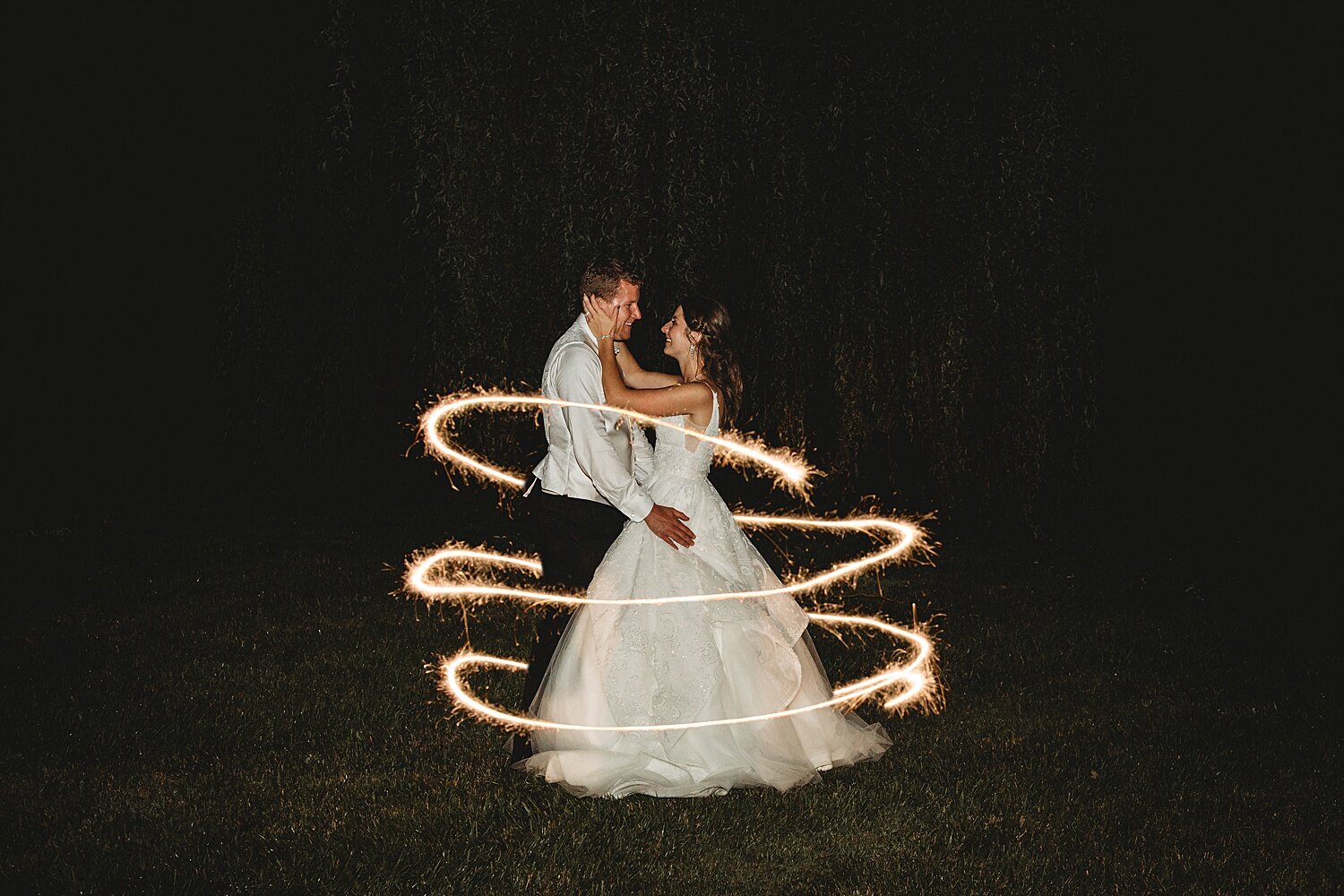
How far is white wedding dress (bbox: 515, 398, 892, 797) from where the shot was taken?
185 inches

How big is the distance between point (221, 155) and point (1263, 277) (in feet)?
28.5

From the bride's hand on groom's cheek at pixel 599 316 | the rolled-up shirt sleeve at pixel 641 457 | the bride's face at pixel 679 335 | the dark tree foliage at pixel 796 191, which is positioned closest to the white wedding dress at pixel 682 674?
the rolled-up shirt sleeve at pixel 641 457

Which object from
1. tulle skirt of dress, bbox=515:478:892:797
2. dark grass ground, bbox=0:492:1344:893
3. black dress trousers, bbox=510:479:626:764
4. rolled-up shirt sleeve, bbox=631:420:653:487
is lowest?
dark grass ground, bbox=0:492:1344:893

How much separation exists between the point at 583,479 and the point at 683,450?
1.46 ft

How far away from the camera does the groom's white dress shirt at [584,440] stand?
464 cm

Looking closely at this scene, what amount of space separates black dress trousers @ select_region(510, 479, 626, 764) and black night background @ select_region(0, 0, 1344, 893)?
531mm

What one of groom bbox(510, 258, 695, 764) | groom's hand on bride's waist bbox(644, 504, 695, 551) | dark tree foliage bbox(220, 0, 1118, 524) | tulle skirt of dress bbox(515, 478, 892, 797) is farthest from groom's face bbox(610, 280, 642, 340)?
dark tree foliage bbox(220, 0, 1118, 524)

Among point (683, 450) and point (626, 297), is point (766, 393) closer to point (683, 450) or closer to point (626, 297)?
point (683, 450)

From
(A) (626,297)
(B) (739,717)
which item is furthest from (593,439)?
(B) (739,717)

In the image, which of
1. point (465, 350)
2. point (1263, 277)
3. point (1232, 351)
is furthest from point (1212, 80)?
point (465, 350)

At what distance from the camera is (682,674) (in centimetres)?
472

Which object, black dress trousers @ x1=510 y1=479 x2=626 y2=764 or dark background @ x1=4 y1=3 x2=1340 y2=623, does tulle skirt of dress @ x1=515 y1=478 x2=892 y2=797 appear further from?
dark background @ x1=4 y1=3 x2=1340 y2=623

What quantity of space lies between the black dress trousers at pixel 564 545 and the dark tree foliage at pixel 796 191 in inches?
83.6

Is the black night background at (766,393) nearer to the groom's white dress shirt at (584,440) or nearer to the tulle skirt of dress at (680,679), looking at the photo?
the tulle skirt of dress at (680,679)
